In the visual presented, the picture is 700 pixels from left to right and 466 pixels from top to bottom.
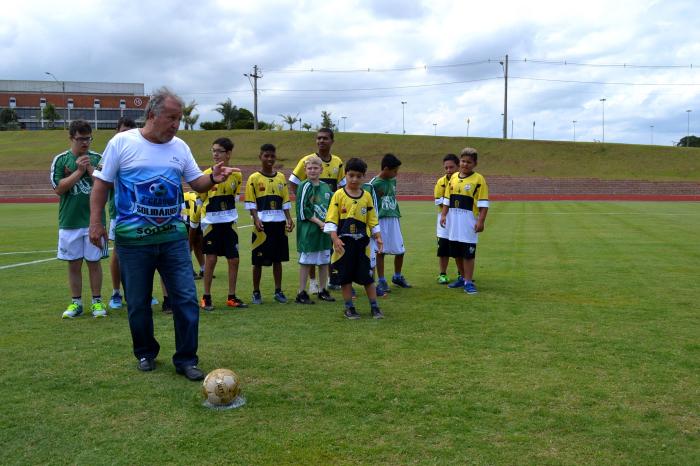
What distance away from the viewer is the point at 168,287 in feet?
16.7

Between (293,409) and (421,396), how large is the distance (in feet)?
2.99

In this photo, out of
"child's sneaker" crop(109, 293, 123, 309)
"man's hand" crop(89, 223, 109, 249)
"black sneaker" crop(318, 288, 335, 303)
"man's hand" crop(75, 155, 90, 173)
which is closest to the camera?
"man's hand" crop(89, 223, 109, 249)

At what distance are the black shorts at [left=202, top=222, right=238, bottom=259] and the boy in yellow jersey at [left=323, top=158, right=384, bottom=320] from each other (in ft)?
4.20

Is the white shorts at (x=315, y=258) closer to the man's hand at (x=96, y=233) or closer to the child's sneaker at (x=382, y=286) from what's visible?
the child's sneaker at (x=382, y=286)

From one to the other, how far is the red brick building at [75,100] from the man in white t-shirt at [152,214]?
112972mm

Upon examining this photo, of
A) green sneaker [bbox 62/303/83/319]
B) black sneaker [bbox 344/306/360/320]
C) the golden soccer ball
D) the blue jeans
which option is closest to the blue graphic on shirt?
the blue jeans

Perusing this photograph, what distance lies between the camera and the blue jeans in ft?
16.3

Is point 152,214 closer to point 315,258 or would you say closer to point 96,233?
point 96,233

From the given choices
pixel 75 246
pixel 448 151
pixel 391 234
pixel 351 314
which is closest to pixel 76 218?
pixel 75 246

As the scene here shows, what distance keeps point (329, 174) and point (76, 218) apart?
3156mm

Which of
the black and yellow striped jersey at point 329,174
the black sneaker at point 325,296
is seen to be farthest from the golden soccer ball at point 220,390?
the black and yellow striped jersey at point 329,174

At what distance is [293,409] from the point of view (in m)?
4.21

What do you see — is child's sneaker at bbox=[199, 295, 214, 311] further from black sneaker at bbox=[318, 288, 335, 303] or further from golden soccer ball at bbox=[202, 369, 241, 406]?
golden soccer ball at bbox=[202, 369, 241, 406]

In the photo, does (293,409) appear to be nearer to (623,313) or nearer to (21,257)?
(623,313)
